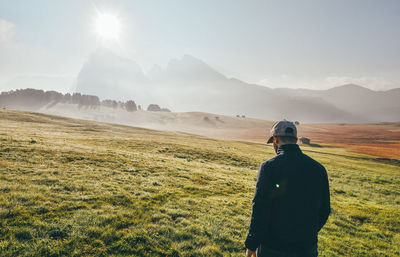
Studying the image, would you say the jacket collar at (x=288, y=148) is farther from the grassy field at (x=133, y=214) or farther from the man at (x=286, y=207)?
the grassy field at (x=133, y=214)

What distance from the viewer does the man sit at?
13.3ft

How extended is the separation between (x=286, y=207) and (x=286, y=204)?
6cm

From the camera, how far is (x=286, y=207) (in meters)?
4.05

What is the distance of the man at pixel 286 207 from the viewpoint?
160 inches

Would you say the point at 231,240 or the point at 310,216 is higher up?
the point at 310,216

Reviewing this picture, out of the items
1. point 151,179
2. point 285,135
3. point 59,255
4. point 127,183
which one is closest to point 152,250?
point 59,255

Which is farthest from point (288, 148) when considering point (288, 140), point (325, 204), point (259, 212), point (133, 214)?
point (133, 214)

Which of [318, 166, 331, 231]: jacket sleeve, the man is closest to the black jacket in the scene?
the man

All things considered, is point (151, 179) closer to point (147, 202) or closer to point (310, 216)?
point (147, 202)

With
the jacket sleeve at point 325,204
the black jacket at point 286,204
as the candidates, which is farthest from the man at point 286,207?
the jacket sleeve at point 325,204

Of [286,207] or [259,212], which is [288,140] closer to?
[286,207]

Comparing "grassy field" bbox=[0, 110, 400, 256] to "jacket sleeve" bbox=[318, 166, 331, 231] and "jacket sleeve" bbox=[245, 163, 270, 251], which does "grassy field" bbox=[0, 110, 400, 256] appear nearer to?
"jacket sleeve" bbox=[245, 163, 270, 251]

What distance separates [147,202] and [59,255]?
538 cm

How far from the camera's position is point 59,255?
22.3ft
